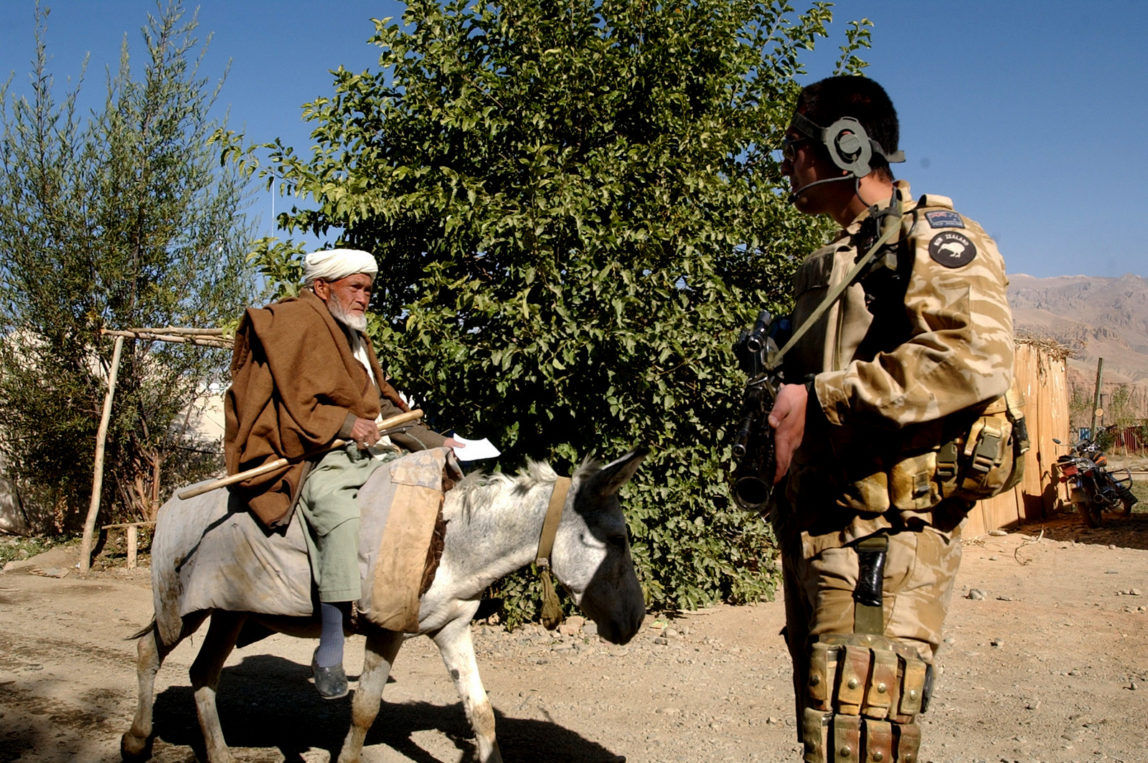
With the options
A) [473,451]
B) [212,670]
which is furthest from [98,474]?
[473,451]

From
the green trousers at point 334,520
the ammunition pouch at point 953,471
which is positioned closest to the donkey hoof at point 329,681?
the green trousers at point 334,520

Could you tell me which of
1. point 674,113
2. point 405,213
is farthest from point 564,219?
point 674,113

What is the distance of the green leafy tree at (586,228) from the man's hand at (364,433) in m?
2.42

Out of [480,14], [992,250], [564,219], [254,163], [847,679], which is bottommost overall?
[847,679]

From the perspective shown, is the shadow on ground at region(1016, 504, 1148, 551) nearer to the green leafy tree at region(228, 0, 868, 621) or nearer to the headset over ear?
the green leafy tree at region(228, 0, 868, 621)

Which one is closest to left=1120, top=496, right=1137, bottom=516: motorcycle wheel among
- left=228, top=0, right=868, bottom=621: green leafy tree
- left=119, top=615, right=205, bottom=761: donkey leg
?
left=228, top=0, right=868, bottom=621: green leafy tree

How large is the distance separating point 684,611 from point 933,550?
17.8 ft

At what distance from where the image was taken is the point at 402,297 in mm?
7852

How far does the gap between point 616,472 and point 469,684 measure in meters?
1.29

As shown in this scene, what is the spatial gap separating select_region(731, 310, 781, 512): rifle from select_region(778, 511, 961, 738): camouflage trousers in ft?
0.75

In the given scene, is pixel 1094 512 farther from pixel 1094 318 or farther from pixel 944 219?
pixel 1094 318

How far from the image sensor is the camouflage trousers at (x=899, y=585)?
8.10 feet

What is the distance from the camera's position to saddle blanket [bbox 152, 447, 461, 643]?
386cm

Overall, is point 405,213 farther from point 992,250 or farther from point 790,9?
point 992,250
